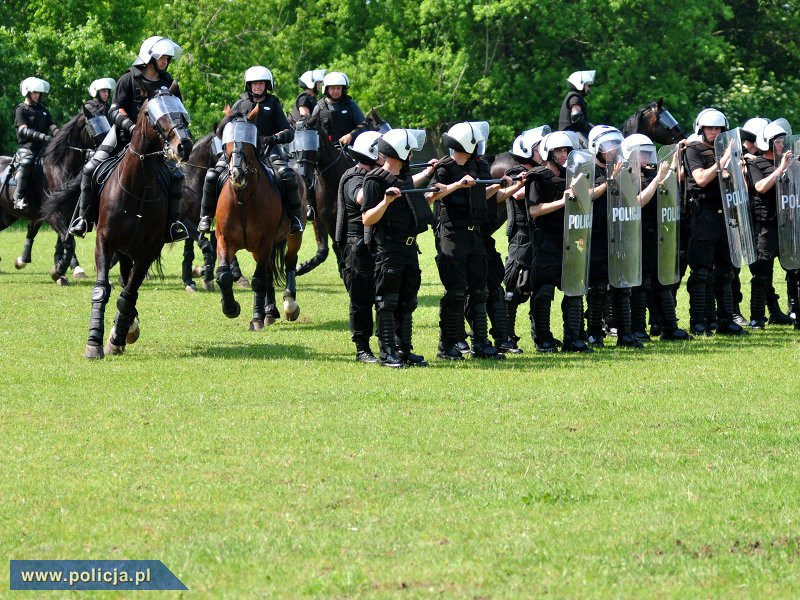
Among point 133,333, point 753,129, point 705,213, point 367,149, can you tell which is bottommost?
point 133,333

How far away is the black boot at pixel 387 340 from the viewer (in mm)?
12117

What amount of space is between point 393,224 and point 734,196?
4.00 meters

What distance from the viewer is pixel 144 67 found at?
1318 centimetres

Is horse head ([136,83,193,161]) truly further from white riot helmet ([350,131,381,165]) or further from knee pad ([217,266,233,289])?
knee pad ([217,266,233,289])

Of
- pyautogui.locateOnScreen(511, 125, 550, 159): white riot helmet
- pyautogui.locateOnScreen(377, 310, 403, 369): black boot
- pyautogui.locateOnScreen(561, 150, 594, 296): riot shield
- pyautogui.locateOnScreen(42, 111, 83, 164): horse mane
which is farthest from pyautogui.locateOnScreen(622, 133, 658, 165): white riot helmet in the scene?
pyautogui.locateOnScreen(42, 111, 83, 164): horse mane

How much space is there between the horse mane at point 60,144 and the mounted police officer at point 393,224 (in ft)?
25.2

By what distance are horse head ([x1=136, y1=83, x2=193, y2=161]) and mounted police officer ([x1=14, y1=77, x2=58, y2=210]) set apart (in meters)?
7.66

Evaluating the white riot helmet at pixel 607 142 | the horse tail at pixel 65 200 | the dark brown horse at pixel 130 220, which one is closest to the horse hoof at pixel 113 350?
the dark brown horse at pixel 130 220

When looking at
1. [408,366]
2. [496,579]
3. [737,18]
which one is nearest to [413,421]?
[408,366]

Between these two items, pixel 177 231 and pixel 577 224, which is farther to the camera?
pixel 177 231

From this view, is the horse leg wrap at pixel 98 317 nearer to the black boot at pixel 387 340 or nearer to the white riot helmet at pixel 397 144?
the black boot at pixel 387 340

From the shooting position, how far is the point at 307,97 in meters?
18.3

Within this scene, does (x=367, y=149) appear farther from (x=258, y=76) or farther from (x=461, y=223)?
(x=258, y=76)

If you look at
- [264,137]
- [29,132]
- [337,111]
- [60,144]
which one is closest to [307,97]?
[337,111]
